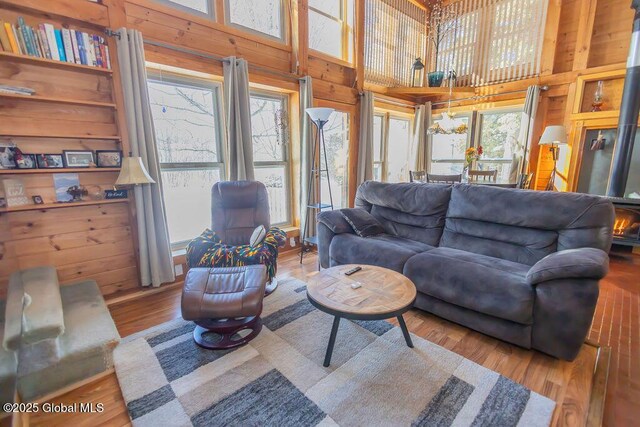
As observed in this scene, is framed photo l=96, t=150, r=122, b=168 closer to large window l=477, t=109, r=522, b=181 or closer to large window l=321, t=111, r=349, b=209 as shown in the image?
large window l=321, t=111, r=349, b=209

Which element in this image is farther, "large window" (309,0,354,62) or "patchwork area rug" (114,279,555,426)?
"large window" (309,0,354,62)

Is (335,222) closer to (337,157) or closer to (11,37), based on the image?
(337,157)

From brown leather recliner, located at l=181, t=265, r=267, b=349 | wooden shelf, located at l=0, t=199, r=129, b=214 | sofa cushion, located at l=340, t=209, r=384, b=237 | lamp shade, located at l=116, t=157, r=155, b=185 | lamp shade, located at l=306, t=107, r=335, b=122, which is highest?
lamp shade, located at l=306, t=107, r=335, b=122

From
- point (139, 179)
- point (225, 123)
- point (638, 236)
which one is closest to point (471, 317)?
point (139, 179)

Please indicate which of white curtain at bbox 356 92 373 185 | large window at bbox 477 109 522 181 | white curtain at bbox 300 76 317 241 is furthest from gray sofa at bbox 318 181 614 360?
large window at bbox 477 109 522 181

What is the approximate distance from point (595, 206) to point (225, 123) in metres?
3.35

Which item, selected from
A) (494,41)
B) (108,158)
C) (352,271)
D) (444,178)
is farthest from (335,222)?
(494,41)

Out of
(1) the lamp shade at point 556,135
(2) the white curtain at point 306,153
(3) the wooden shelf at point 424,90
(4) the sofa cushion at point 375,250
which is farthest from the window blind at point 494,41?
(4) the sofa cushion at point 375,250

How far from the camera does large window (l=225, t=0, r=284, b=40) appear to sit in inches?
126

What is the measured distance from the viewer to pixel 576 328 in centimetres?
167

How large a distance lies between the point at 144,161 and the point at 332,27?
3.28m

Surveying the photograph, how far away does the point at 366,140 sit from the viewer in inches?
182

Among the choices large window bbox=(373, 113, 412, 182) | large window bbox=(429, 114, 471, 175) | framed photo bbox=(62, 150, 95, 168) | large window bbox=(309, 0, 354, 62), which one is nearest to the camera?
framed photo bbox=(62, 150, 95, 168)

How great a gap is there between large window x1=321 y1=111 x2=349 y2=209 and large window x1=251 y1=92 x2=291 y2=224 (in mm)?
722
